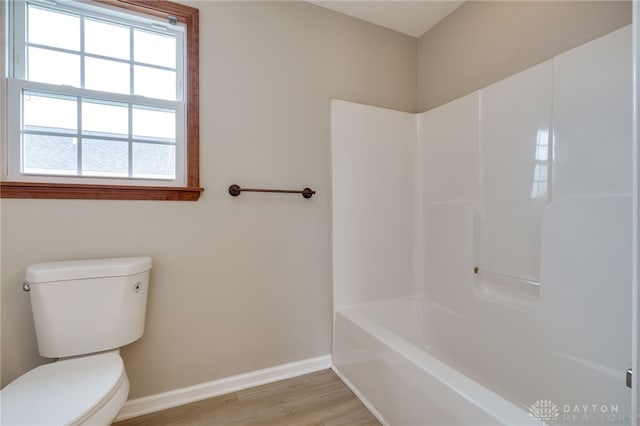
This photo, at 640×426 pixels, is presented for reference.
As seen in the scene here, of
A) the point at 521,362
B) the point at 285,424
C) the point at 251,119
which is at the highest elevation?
the point at 251,119

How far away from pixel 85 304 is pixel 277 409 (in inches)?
42.6

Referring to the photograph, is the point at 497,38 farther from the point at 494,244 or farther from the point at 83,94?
the point at 83,94

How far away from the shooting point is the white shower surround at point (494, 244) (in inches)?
45.4

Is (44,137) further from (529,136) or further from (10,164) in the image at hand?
(529,136)

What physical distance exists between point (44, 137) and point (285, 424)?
183 centimetres

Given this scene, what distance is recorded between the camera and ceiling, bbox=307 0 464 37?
6.19ft

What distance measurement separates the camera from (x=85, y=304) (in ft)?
4.09

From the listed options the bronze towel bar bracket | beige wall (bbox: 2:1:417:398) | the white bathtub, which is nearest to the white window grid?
beige wall (bbox: 2:1:417:398)

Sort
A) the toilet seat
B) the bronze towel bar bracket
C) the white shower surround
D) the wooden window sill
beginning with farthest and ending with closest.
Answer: the bronze towel bar bracket
the wooden window sill
the white shower surround
the toilet seat

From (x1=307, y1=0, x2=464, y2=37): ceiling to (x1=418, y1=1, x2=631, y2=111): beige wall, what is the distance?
0.08 metres

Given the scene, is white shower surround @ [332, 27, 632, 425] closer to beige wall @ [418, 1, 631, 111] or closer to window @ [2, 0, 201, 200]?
beige wall @ [418, 1, 631, 111]

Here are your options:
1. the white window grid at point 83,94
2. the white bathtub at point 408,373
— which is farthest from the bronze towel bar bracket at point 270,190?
the white bathtub at point 408,373

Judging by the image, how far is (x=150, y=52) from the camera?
1.55 metres

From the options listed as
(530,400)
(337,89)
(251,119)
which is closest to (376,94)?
(337,89)
